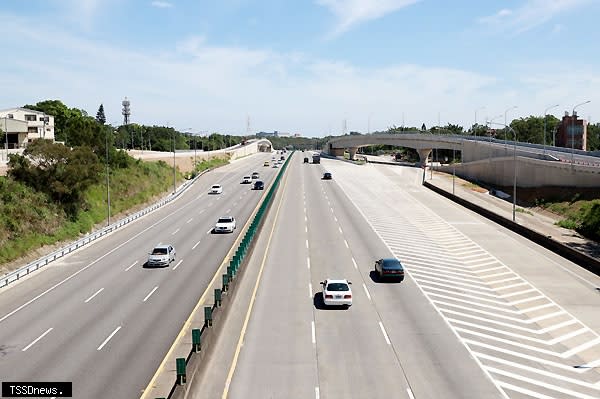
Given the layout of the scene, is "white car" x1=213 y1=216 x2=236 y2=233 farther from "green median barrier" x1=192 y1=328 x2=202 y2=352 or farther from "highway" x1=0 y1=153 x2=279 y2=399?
"green median barrier" x1=192 y1=328 x2=202 y2=352

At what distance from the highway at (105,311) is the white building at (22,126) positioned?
54.2 m

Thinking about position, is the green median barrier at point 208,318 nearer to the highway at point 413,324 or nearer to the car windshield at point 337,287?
the highway at point 413,324

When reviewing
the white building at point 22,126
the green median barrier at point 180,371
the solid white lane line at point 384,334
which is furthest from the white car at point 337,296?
the white building at point 22,126

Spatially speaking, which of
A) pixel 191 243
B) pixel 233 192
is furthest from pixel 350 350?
pixel 233 192

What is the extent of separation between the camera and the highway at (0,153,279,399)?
829 inches

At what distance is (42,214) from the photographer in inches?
2014

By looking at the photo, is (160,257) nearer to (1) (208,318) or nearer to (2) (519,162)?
(1) (208,318)

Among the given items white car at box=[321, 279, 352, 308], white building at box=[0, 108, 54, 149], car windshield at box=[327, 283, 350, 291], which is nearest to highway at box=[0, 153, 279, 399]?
white car at box=[321, 279, 352, 308]

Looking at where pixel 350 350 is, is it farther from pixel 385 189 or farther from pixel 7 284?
pixel 385 189

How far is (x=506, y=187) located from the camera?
91.3 meters

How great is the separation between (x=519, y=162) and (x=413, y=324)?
6633 cm

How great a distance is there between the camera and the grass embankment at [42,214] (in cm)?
4503

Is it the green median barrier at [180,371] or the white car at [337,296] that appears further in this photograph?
the white car at [337,296]

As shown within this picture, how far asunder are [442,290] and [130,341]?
698 inches
